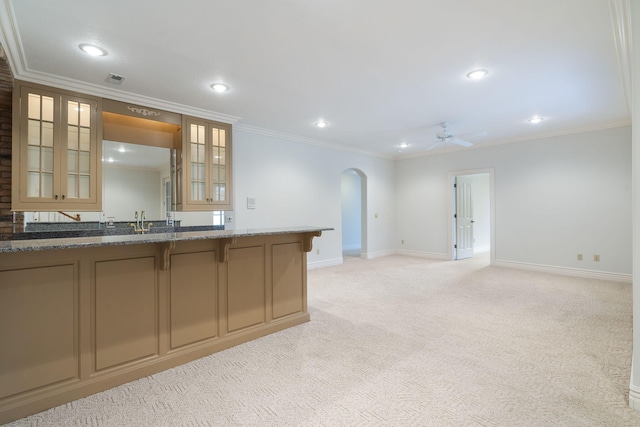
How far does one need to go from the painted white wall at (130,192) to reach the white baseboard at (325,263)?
289cm

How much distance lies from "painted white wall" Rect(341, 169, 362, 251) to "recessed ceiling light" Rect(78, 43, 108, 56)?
289 inches

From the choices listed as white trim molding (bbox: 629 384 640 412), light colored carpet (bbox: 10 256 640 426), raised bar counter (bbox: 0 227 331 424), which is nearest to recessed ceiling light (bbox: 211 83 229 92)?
raised bar counter (bbox: 0 227 331 424)

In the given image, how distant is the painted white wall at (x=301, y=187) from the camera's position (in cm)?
513

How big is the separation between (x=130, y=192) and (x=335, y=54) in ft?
10.3

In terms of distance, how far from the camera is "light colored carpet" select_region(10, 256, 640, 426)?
1773 millimetres

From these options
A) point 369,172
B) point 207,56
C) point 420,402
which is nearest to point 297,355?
point 420,402

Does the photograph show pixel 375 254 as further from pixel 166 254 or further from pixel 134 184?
pixel 166 254

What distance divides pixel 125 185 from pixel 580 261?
7.30m

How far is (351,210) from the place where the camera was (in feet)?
31.8

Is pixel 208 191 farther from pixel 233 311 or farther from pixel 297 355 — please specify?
pixel 297 355

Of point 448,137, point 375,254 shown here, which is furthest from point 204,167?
point 375,254

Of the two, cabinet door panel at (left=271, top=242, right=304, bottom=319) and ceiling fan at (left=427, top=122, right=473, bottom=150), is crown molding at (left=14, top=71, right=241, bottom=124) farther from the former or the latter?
ceiling fan at (left=427, top=122, right=473, bottom=150)

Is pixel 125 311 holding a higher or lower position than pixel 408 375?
higher

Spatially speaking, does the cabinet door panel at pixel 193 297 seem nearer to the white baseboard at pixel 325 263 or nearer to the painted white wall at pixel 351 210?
the white baseboard at pixel 325 263
